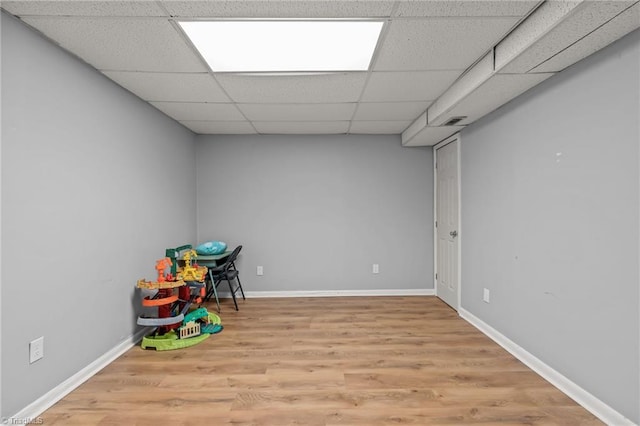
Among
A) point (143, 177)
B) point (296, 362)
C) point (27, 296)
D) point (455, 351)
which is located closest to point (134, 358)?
point (27, 296)

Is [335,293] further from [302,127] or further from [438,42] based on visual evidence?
[438,42]

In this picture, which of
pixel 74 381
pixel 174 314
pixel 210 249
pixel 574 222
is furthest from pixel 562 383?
pixel 210 249

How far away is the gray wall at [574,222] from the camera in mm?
1681

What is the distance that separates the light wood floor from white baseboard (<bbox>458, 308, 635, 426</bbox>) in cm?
5

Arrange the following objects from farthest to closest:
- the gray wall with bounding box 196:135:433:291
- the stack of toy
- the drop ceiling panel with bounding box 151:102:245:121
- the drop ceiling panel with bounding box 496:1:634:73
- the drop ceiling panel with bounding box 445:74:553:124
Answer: the gray wall with bounding box 196:135:433:291, the drop ceiling panel with bounding box 151:102:245:121, the stack of toy, the drop ceiling panel with bounding box 445:74:553:124, the drop ceiling panel with bounding box 496:1:634:73

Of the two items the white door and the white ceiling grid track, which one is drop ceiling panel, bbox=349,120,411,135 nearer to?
the white ceiling grid track

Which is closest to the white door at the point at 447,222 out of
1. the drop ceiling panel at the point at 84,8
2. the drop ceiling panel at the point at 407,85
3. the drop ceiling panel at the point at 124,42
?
the drop ceiling panel at the point at 407,85

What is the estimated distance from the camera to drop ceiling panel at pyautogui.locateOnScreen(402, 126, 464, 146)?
3523mm

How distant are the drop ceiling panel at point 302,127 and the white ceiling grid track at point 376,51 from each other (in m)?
0.37

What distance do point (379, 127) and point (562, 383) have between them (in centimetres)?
305

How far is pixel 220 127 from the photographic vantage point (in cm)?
400

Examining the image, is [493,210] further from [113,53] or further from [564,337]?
[113,53]

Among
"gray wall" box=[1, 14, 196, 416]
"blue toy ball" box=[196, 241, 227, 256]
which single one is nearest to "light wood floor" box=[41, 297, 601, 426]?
"gray wall" box=[1, 14, 196, 416]

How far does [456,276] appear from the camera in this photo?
147 inches
